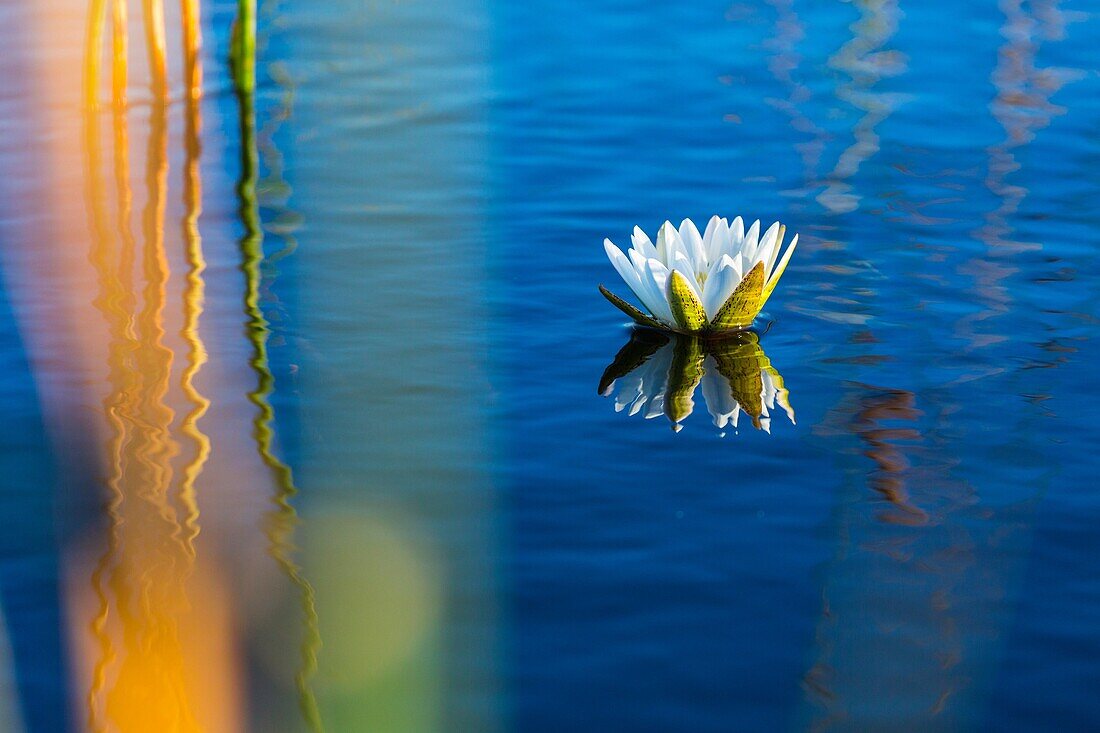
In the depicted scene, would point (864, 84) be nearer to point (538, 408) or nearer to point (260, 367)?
point (538, 408)

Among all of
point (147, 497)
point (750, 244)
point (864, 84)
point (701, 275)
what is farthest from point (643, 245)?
point (864, 84)

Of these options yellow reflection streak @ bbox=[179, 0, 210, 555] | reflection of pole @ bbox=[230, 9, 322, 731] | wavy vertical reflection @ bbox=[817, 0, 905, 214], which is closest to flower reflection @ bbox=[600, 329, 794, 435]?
reflection of pole @ bbox=[230, 9, 322, 731]

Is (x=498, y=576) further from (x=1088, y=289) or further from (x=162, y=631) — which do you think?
(x=1088, y=289)

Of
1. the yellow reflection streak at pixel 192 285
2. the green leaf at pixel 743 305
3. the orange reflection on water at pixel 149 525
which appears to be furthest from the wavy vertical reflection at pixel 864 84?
the orange reflection on water at pixel 149 525

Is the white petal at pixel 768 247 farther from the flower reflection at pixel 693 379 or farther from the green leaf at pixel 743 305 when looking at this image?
the flower reflection at pixel 693 379

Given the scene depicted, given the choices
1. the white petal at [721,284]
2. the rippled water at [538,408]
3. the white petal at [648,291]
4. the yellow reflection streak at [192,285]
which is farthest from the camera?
the white petal at [648,291]

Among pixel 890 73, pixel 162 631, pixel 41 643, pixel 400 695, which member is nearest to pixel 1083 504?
pixel 400 695
